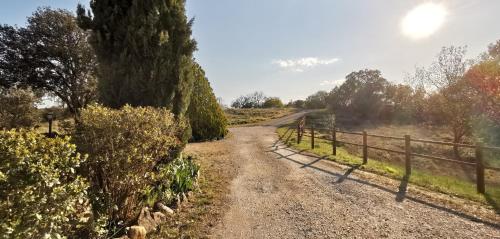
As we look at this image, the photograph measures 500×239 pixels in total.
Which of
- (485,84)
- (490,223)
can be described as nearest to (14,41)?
(490,223)

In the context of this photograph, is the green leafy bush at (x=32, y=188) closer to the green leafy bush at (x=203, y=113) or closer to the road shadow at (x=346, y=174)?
the road shadow at (x=346, y=174)

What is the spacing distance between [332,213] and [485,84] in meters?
21.4

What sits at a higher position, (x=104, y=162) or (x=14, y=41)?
(x=14, y=41)

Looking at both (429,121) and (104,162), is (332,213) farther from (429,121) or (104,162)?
(429,121)

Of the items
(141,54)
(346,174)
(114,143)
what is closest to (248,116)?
(346,174)

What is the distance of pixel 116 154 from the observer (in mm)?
4547

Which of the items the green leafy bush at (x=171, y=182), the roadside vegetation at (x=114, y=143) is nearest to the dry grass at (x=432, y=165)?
the green leafy bush at (x=171, y=182)

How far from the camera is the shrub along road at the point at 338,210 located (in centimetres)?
507

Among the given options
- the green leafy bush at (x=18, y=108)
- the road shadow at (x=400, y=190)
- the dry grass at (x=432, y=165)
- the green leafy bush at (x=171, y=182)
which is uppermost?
the green leafy bush at (x=18, y=108)

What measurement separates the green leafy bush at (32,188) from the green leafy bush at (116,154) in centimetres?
133

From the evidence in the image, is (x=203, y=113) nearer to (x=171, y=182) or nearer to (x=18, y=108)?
(x=18, y=108)

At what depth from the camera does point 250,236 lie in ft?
16.6

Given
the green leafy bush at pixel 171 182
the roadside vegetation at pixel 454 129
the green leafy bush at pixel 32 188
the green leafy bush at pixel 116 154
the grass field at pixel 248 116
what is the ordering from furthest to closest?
the grass field at pixel 248 116 < the roadside vegetation at pixel 454 129 < the green leafy bush at pixel 171 182 < the green leafy bush at pixel 116 154 < the green leafy bush at pixel 32 188

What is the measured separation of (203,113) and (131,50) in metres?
11.7
